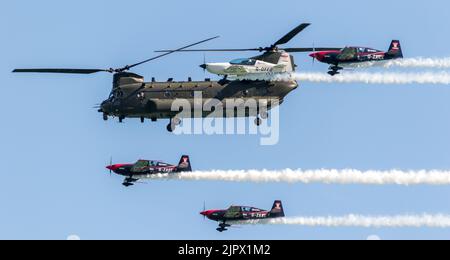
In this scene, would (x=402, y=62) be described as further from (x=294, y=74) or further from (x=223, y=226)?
(x=223, y=226)

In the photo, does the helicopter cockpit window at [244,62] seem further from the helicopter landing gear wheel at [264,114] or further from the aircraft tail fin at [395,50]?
the aircraft tail fin at [395,50]

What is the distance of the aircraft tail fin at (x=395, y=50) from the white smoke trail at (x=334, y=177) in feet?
47.5

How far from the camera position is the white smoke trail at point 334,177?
83.8 metres

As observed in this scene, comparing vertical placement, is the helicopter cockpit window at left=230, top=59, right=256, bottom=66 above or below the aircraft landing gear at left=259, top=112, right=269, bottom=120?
above

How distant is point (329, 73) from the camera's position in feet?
305

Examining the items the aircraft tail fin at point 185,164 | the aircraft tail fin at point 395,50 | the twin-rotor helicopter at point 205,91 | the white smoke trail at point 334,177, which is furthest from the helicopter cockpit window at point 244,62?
the aircraft tail fin at point 185,164

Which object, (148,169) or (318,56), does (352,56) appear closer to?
(318,56)

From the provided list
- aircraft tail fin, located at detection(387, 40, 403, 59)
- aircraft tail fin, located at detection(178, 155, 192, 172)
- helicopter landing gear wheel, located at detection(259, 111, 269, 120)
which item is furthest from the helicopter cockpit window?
aircraft tail fin, located at detection(178, 155, 192, 172)

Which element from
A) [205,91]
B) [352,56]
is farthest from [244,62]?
[352,56]

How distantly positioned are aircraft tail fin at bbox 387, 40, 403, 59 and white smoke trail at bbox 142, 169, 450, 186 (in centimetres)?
1446

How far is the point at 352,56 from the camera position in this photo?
95.9 meters

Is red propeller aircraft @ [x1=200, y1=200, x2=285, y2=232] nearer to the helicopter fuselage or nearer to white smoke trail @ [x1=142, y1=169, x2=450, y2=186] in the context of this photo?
white smoke trail @ [x1=142, y1=169, x2=450, y2=186]

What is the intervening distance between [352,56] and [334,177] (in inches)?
497

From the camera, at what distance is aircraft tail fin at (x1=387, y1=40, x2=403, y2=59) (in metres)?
97.5
